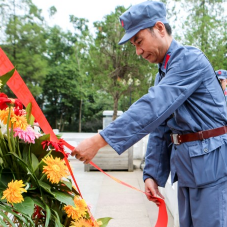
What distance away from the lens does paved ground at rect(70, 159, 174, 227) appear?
4.03 m

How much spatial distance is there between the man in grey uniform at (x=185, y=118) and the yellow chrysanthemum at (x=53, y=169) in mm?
263

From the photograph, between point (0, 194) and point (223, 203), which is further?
point (223, 203)

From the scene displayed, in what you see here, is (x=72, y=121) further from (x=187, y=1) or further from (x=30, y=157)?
(x=30, y=157)

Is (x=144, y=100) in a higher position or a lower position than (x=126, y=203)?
higher

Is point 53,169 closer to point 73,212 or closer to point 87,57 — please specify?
point 73,212

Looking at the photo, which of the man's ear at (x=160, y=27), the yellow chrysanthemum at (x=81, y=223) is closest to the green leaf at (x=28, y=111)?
the yellow chrysanthemum at (x=81, y=223)

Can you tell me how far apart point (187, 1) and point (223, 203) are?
1156 centimetres

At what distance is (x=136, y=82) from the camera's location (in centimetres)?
906

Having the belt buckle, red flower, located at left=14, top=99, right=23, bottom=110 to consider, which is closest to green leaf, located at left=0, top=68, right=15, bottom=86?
red flower, located at left=14, top=99, right=23, bottom=110

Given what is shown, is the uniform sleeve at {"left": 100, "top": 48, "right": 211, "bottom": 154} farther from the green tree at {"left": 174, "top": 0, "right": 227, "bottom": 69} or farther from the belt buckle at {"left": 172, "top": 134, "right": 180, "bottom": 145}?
the green tree at {"left": 174, "top": 0, "right": 227, "bottom": 69}

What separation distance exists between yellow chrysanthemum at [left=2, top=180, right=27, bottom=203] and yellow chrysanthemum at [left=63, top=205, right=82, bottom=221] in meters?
0.21

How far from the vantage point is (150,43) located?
66.2 inches

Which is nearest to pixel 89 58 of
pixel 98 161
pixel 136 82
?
pixel 136 82

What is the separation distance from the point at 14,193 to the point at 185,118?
91 centimetres
